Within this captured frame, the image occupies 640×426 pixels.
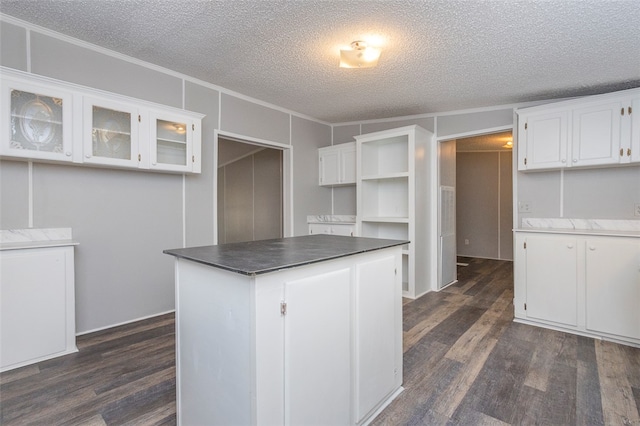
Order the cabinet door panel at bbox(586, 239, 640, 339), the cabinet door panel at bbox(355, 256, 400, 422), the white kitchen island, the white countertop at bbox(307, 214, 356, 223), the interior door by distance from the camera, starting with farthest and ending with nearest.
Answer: the white countertop at bbox(307, 214, 356, 223) < the interior door < the cabinet door panel at bbox(586, 239, 640, 339) < the cabinet door panel at bbox(355, 256, 400, 422) < the white kitchen island

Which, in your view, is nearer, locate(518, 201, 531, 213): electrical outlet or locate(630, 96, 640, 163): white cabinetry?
locate(630, 96, 640, 163): white cabinetry

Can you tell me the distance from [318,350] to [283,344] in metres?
0.23

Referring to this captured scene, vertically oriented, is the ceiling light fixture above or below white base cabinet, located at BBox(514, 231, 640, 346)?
above

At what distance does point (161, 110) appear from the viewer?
2.93 meters

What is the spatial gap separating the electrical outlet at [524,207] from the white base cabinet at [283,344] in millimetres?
2766

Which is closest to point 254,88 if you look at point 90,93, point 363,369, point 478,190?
point 90,93

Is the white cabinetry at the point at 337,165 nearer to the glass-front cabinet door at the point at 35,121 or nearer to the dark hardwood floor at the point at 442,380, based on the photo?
the dark hardwood floor at the point at 442,380

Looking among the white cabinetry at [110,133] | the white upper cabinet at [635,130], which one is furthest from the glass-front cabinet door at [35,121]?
the white upper cabinet at [635,130]

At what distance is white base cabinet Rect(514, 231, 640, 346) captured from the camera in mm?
2656

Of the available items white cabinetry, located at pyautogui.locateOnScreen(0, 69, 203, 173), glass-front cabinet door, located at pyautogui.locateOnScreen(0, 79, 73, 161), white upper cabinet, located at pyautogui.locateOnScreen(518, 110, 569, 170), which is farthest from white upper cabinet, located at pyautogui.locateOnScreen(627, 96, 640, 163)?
glass-front cabinet door, located at pyautogui.locateOnScreen(0, 79, 73, 161)

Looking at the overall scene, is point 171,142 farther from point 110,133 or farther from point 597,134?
point 597,134

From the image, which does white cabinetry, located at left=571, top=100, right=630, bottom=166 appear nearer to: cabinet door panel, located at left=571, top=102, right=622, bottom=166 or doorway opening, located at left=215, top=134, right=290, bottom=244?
cabinet door panel, located at left=571, top=102, right=622, bottom=166

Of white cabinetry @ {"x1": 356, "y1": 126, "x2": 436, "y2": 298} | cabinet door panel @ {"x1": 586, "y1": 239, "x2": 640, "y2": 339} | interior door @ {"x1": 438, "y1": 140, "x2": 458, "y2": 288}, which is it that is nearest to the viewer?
cabinet door panel @ {"x1": 586, "y1": 239, "x2": 640, "y2": 339}

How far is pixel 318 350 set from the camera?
143 centimetres
